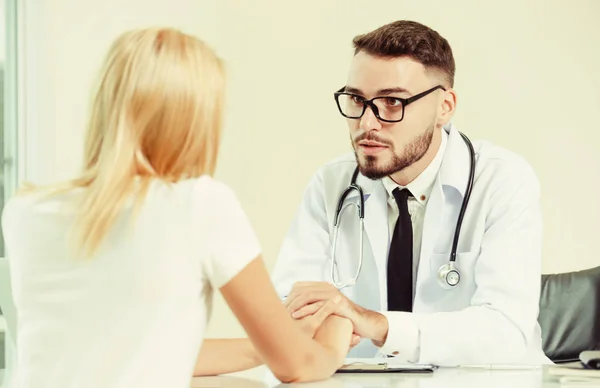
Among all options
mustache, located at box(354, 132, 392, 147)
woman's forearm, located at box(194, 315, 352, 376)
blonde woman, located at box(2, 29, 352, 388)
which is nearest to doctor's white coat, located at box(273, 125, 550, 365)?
mustache, located at box(354, 132, 392, 147)

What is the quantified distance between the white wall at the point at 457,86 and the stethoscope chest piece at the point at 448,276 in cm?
159

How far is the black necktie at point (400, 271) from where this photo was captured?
205 cm

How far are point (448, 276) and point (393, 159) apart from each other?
1.10 feet

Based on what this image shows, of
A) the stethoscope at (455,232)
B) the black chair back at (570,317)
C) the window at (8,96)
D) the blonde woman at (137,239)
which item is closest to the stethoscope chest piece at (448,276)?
the stethoscope at (455,232)

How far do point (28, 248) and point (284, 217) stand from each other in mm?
2491

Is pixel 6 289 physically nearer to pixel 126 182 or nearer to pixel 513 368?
pixel 126 182

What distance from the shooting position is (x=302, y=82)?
349 cm

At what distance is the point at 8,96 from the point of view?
10.9 ft

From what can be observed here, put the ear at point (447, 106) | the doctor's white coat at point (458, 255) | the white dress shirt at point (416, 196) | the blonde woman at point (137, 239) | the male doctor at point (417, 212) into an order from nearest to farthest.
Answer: the blonde woman at point (137, 239) → the doctor's white coat at point (458, 255) → the male doctor at point (417, 212) → the white dress shirt at point (416, 196) → the ear at point (447, 106)

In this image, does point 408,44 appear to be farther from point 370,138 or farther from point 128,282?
point 128,282

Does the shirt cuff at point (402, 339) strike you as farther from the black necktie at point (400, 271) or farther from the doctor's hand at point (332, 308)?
the black necktie at point (400, 271)

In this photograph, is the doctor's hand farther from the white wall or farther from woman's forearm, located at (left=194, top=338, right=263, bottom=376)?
the white wall

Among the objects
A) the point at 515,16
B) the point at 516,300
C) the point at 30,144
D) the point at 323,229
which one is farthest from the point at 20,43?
the point at 516,300

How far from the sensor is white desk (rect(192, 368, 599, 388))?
1.34 m
